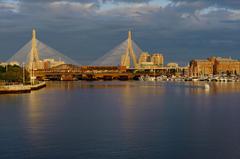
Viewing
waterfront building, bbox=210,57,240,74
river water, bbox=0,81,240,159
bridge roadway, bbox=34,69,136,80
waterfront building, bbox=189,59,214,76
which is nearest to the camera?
river water, bbox=0,81,240,159

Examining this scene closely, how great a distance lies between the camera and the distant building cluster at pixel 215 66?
214 ft

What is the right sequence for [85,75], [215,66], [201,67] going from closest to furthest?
[85,75]
[201,67]
[215,66]

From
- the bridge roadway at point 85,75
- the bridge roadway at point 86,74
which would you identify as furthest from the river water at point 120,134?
the bridge roadway at point 85,75

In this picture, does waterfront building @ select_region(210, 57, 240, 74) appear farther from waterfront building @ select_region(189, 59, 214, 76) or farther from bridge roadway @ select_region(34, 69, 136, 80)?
bridge roadway @ select_region(34, 69, 136, 80)

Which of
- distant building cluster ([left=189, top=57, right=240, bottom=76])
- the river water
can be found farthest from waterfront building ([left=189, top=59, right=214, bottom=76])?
the river water

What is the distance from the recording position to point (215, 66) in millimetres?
66812

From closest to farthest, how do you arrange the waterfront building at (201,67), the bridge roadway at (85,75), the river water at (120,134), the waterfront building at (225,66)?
the river water at (120,134)
the bridge roadway at (85,75)
the waterfront building at (201,67)
the waterfront building at (225,66)

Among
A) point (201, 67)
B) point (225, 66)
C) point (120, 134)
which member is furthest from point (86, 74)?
point (120, 134)

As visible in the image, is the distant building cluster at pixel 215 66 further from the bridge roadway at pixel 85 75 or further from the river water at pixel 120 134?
the river water at pixel 120 134

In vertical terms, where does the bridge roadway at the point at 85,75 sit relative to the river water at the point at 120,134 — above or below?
above

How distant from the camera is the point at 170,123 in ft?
31.1

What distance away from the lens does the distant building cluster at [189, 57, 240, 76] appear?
65312 mm

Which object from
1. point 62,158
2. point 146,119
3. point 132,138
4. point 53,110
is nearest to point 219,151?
point 132,138

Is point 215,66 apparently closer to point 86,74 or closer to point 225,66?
point 225,66
